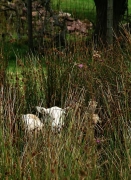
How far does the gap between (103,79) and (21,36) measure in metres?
5.43

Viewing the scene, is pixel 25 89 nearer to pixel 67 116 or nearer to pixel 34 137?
pixel 67 116

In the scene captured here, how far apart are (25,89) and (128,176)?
188 centimetres

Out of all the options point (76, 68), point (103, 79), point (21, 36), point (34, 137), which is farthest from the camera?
point (21, 36)

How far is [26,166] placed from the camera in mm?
2990

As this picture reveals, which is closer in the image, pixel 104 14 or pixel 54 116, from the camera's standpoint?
pixel 54 116

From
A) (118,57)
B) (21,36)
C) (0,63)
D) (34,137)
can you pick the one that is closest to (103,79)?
(118,57)

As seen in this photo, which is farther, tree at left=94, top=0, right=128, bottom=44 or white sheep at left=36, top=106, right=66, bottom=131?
tree at left=94, top=0, right=128, bottom=44

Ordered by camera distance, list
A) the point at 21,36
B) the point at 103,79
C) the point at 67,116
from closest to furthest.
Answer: the point at 67,116 < the point at 103,79 < the point at 21,36

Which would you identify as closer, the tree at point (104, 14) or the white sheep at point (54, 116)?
the white sheep at point (54, 116)

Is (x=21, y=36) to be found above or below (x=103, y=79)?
below

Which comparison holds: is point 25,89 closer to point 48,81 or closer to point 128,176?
point 48,81

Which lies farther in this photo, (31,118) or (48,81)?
(48,81)

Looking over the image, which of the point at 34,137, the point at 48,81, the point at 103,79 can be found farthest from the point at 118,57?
the point at 34,137

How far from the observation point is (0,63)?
5.08m
